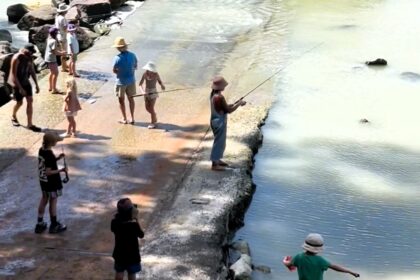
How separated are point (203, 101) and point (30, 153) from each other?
377 cm

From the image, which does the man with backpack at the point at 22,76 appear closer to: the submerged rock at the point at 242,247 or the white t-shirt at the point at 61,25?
the white t-shirt at the point at 61,25

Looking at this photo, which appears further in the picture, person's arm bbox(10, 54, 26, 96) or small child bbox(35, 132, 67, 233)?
person's arm bbox(10, 54, 26, 96)

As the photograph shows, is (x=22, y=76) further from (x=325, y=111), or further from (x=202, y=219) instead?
(x=325, y=111)

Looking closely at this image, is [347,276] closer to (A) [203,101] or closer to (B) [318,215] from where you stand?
(B) [318,215]

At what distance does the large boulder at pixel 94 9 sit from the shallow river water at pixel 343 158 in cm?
514

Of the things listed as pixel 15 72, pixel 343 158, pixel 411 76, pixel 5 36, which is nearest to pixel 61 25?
pixel 15 72

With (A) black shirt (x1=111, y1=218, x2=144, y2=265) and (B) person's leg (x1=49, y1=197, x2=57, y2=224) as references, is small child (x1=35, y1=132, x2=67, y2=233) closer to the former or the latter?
(B) person's leg (x1=49, y1=197, x2=57, y2=224)

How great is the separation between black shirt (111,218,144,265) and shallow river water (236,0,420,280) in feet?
7.05

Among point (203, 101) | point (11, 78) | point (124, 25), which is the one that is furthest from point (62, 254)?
point (124, 25)

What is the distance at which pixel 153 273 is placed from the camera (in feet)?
24.8

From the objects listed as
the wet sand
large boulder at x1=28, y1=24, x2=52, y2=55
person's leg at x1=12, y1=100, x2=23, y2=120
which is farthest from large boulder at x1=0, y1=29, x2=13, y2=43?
person's leg at x1=12, y1=100, x2=23, y2=120

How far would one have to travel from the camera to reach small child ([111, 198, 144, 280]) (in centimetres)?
659

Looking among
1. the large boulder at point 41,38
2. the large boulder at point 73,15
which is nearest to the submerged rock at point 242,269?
the large boulder at point 41,38

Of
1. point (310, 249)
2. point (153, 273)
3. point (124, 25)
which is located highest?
point (310, 249)
